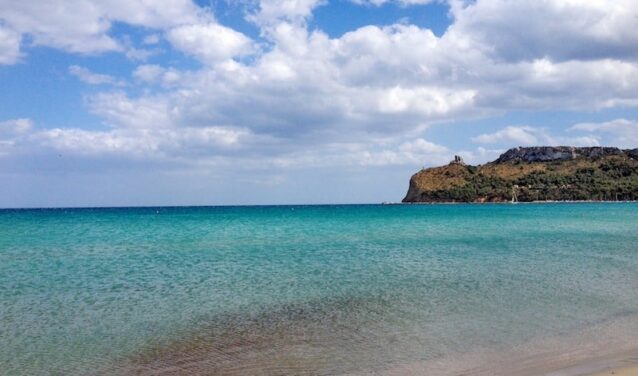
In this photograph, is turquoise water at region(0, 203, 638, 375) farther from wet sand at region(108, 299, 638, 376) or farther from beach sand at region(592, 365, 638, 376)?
beach sand at region(592, 365, 638, 376)

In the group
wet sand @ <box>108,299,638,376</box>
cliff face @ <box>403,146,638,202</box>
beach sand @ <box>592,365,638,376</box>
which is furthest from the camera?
cliff face @ <box>403,146,638,202</box>

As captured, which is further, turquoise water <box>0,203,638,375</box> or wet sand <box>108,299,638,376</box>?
turquoise water <box>0,203,638,375</box>

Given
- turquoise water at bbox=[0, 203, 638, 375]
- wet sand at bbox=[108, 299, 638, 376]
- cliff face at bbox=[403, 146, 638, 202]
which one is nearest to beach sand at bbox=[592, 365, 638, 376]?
wet sand at bbox=[108, 299, 638, 376]

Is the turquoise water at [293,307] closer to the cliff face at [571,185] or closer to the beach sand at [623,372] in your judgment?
the beach sand at [623,372]

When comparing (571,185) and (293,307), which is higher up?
(571,185)

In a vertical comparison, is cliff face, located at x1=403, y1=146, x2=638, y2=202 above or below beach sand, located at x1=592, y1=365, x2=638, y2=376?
above

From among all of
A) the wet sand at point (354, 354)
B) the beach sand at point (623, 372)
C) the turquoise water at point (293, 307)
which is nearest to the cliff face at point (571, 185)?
the turquoise water at point (293, 307)

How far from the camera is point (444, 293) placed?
16.6 m

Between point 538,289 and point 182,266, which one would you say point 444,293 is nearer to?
point 538,289

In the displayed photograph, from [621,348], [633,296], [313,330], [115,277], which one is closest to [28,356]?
[313,330]

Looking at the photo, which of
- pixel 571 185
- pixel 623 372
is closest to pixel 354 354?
pixel 623 372

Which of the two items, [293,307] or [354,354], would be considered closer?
[354,354]

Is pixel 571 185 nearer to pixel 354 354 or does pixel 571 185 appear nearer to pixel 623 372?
pixel 623 372

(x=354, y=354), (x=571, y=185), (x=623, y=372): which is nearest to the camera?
(x=623, y=372)
